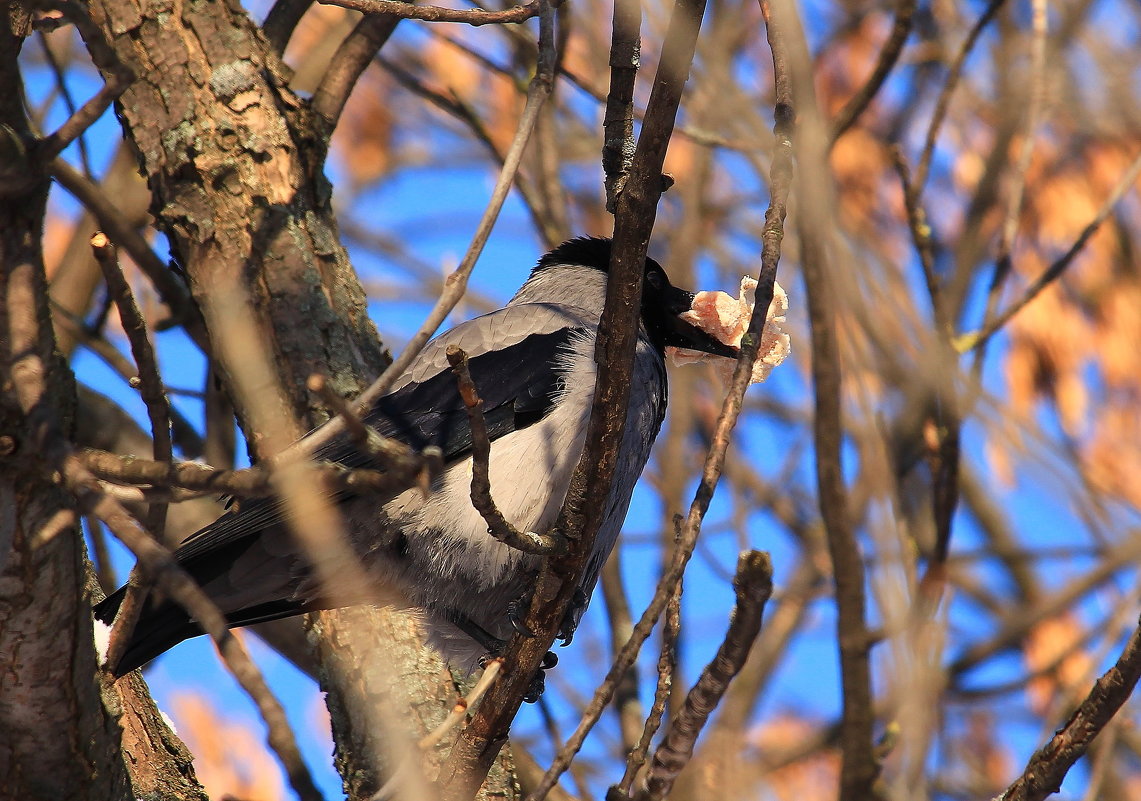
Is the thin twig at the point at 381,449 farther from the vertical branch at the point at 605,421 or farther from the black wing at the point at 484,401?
the black wing at the point at 484,401

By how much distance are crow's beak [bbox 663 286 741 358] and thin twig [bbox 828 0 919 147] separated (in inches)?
32.2

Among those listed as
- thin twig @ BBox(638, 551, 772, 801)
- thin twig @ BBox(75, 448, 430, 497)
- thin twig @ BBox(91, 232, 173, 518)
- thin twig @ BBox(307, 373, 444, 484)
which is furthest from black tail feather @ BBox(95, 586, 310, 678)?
thin twig @ BBox(307, 373, 444, 484)

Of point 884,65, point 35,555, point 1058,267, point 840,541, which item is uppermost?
point 884,65

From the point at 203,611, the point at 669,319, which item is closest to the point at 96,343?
the point at 669,319

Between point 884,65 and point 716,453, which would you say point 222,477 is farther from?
point 884,65

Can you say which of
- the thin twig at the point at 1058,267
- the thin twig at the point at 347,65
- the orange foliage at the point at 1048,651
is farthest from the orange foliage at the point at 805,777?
the thin twig at the point at 347,65

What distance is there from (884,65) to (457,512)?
2527 millimetres

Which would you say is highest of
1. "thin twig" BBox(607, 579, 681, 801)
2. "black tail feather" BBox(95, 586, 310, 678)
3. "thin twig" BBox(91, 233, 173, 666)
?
"black tail feather" BBox(95, 586, 310, 678)

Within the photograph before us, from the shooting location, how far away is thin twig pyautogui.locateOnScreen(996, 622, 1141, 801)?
2.46 meters

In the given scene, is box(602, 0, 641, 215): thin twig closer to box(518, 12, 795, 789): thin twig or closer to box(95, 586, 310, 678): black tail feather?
box(518, 12, 795, 789): thin twig

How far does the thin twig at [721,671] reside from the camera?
2.43m

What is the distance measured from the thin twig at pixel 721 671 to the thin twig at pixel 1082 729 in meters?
0.69

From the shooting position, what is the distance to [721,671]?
2566mm

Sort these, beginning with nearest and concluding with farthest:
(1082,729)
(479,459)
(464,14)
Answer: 1. (479,459)
2. (1082,729)
3. (464,14)
